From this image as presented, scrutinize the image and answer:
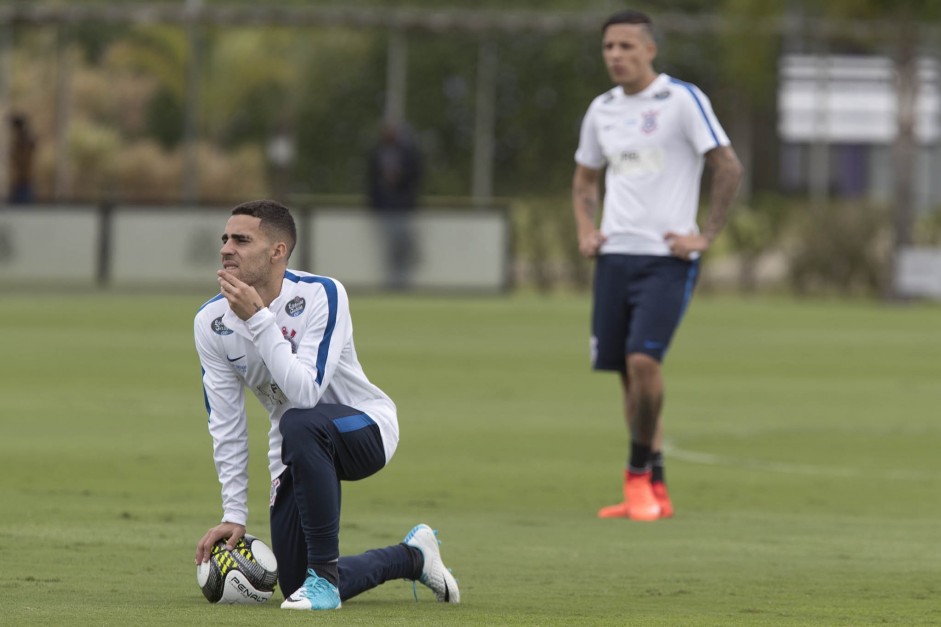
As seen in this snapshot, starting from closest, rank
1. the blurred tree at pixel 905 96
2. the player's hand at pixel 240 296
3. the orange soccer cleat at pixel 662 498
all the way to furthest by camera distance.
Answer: the player's hand at pixel 240 296 → the orange soccer cleat at pixel 662 498 → the blurred tree at pixel 905 96

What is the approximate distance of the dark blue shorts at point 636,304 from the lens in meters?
10.2

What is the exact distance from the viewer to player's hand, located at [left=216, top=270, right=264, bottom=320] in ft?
20.9

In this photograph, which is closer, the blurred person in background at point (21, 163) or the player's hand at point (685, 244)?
the player's hand at point (685, 244)

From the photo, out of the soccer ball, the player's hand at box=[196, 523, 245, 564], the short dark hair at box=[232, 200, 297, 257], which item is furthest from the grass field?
the short dark hair at box=[232, 200, 297, 257]

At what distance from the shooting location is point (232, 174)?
53531mm

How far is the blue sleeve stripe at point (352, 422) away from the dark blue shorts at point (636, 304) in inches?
140

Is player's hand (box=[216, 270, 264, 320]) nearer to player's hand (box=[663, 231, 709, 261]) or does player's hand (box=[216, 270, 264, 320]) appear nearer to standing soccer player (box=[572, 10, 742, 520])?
standing soccer player (box=[572, 10, 742, 520])

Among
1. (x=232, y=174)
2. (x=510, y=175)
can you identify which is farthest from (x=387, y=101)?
(x=232, y=174)

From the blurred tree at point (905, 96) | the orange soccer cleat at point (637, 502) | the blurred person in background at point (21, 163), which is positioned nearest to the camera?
the orange soccer cleat at point (637, 502)

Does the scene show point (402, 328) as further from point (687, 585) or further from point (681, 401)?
point (687, 585)

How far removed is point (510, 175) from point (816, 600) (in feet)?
188

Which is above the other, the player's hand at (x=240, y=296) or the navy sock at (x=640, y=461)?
the player's hand at (x=240, y=296)

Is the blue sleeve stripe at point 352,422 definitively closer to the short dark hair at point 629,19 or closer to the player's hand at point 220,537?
the player's hand at point 220,537

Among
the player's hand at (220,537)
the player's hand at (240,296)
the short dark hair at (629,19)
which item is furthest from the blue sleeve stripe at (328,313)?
the short dark hair at (629,19)
